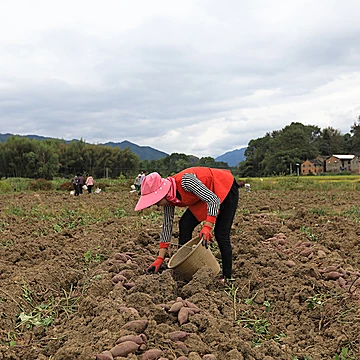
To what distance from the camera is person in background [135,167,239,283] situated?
3420 mm

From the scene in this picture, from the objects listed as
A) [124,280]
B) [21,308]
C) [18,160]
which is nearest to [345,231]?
[124,280]

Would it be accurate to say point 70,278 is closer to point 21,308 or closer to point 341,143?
point 21,308

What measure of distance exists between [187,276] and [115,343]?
A: 1492 mm

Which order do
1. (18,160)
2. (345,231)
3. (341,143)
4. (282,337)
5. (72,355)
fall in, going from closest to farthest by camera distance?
(72,355) → (282,337) → (345,231) → (18,160) → (341,143)

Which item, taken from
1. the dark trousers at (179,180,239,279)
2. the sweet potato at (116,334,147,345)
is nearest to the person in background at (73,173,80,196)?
the dark trousers at (179,180,239,279)

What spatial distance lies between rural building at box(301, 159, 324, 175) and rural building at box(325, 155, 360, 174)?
3.06 feet

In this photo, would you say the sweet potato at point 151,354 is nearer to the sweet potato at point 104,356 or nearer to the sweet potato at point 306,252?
the sweet potato at point 104,356

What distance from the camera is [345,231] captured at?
651cm

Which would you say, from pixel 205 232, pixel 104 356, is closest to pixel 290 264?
pixel 205 232

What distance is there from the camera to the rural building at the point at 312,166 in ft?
190

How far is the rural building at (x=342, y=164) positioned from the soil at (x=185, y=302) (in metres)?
55.4

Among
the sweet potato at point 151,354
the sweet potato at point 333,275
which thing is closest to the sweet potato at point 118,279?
the sweet potato at point 151,354

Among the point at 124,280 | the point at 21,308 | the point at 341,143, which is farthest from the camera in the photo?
the point at 341,143

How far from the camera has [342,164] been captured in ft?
191
